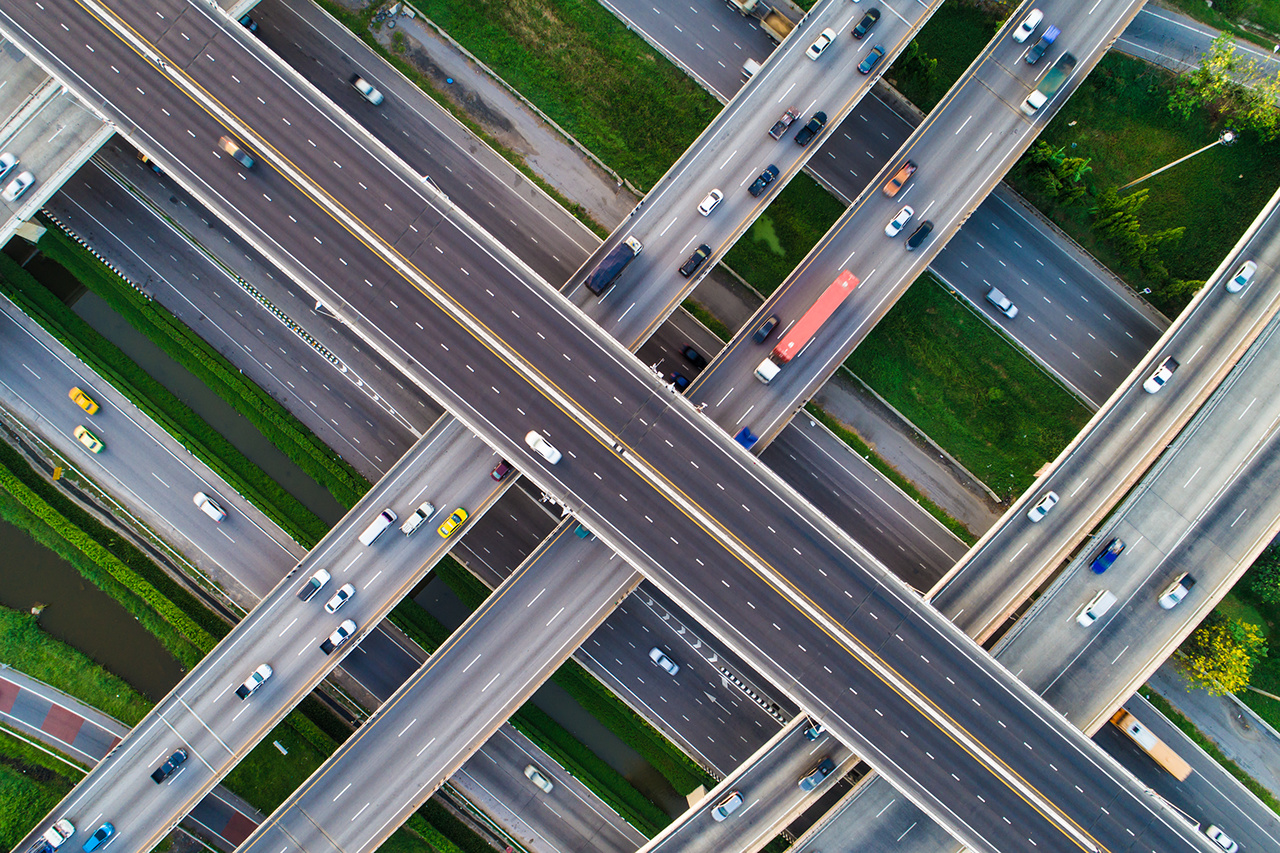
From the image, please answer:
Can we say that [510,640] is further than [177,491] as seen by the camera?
No

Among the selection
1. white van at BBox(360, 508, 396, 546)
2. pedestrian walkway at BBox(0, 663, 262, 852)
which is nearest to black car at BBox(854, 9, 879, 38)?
white van at BBox(360, 508, 396, 546)

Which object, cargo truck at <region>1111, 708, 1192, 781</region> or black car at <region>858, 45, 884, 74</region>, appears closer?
black car at <region>858, 45, 884, 74</region>

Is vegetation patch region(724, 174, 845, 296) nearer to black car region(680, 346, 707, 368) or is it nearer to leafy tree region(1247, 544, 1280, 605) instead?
black car region(680, 346, 707, 368)

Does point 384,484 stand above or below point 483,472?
below

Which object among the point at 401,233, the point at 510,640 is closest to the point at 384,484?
the point at 510,640

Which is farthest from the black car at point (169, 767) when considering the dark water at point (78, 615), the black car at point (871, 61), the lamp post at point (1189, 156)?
the lamp post at point (1189, 156)

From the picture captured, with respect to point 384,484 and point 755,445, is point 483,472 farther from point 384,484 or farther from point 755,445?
point 755,445
